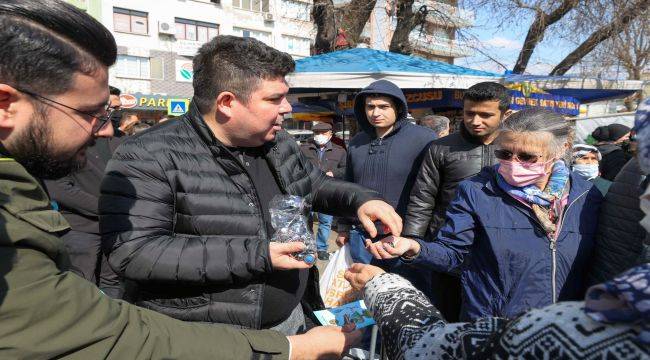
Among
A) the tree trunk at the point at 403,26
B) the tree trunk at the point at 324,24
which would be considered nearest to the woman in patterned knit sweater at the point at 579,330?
the tree trunk at the point at 324,24

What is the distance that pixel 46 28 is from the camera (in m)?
1.29

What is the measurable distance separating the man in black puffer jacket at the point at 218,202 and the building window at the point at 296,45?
37566mm

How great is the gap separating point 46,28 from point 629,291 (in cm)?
145

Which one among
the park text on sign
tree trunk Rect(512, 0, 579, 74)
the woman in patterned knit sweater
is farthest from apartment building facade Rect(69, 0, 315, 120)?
the woman in patterned knit sweater

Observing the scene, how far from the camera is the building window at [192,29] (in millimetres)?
33156

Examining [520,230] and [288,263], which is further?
[520,230]

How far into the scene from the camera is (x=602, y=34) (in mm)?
11688

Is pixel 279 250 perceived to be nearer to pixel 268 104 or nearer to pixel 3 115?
pixel 268 104

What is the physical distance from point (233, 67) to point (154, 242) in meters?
0.82

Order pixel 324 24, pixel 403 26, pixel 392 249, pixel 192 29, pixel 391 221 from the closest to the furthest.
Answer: pixel 391 221
pixel 392 249
pixel 324 24
pixel 403 26
pixel 192 29

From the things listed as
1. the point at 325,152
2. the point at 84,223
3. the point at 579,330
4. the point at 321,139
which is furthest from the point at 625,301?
the point at 321,139

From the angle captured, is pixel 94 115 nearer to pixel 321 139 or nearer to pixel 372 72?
pixel 372 72

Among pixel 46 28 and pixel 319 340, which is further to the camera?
pixel 319 340

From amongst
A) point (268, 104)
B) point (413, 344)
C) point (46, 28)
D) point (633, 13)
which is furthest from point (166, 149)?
point (633, 13)
